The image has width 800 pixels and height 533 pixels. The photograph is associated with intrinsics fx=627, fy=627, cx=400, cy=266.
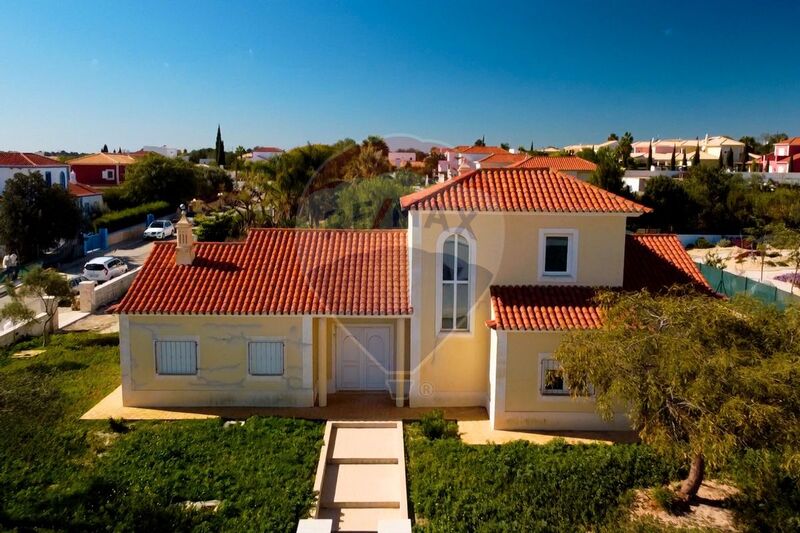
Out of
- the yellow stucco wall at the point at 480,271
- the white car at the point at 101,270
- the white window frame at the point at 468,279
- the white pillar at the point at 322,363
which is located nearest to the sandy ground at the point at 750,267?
the yellow stucco wall at the point at 480,271

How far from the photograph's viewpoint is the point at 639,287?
16.5 m

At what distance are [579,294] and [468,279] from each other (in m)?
2.82

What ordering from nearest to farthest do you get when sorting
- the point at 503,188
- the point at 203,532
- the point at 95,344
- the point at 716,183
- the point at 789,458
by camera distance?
the point at 789,458, the point at 203,532, the point at 503,188, the point at 95,344, the point at 716,183

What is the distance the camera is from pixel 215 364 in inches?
640

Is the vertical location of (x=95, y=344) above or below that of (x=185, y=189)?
below

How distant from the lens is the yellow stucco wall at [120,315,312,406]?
637 inches

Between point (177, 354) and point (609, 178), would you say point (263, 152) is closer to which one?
point (609, 178)

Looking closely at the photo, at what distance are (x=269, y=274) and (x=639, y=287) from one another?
32.6 feet

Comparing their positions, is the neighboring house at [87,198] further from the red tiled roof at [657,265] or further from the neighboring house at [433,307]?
the red tiled roof at [657,265]

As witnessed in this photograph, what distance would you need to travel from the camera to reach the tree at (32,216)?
1545 inches

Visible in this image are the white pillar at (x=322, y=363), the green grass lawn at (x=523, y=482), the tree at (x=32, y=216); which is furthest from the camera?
the tree at (x=32, y=216)

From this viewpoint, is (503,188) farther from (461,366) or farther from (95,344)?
(95,344)

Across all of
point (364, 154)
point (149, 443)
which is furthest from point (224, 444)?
point (364, 154)

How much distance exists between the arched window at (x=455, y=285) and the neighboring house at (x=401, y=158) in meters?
19.9
